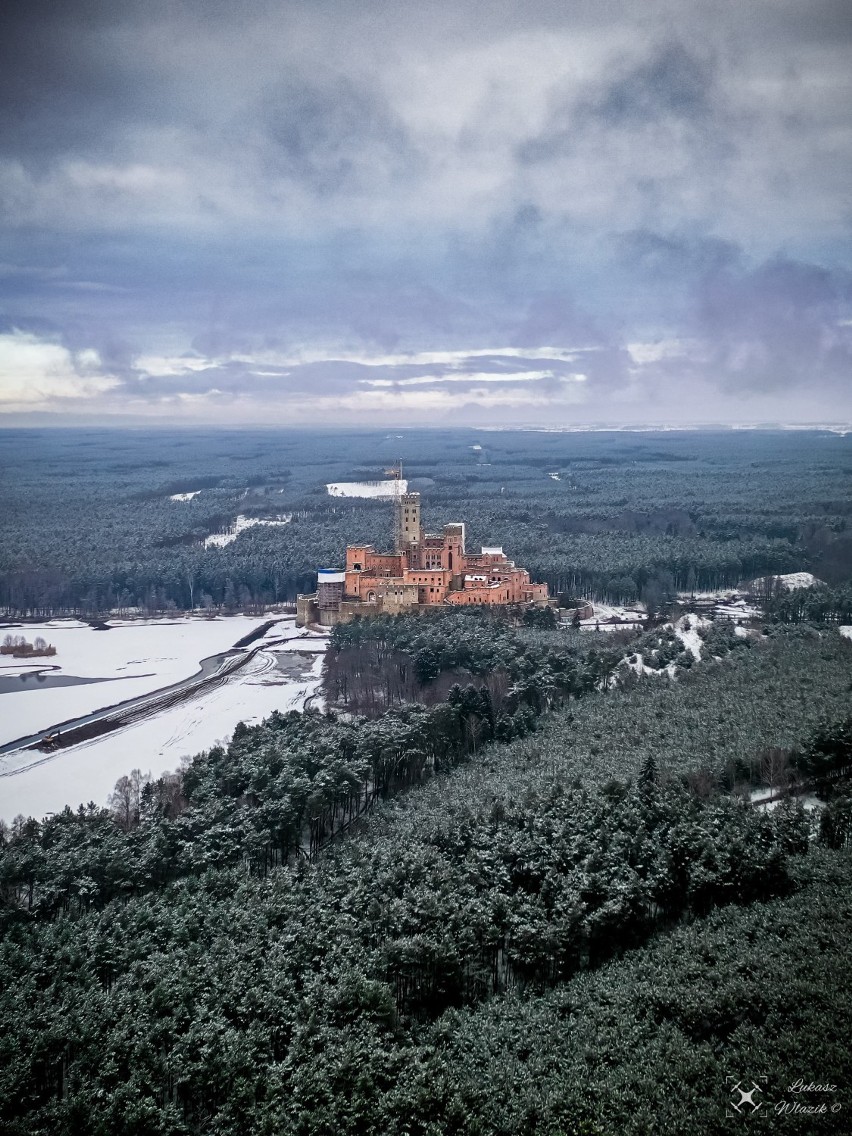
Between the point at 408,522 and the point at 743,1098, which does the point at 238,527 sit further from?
the point at 743,1098

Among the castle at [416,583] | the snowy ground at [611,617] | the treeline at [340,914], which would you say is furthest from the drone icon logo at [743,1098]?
the castle at [416,583]

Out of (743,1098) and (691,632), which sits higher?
(743,1098)

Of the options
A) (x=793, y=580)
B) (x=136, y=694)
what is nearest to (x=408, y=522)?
(x=793, y=580)

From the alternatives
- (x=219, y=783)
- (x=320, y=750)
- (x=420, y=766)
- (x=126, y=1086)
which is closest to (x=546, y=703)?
(x=420, y=766)

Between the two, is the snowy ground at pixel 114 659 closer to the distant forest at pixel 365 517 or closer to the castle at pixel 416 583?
the castle at pixel 416 583

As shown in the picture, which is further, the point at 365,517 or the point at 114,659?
the point at 365,517

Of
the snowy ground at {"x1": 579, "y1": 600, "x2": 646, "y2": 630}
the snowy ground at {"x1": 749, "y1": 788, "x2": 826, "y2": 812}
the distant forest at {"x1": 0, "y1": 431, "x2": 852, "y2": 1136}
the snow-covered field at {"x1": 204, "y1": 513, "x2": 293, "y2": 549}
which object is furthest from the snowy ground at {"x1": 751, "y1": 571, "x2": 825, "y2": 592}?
the snow-covered field at {"x1": 204, "y1": 513, "x2": 293, "y2": 549}
